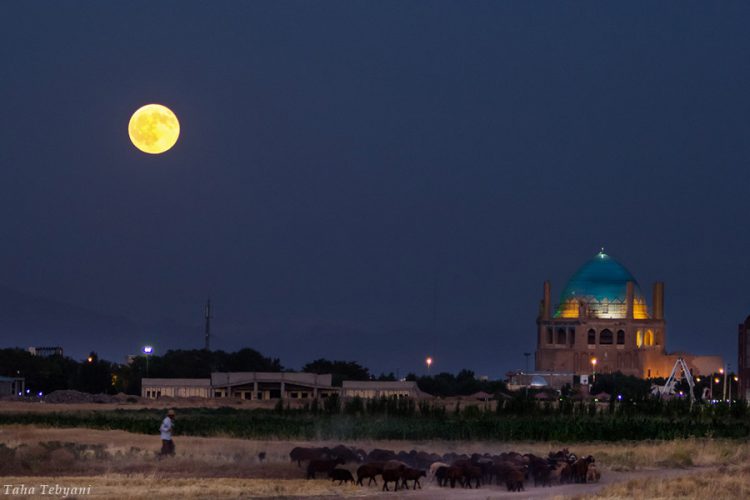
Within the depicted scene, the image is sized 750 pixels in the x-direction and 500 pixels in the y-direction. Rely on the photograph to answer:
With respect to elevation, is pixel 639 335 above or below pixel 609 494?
above

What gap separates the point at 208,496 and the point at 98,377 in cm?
9952

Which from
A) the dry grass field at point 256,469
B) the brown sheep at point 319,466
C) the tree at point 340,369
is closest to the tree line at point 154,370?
the tree at point 340,369

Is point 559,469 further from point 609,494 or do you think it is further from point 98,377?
point 98,377

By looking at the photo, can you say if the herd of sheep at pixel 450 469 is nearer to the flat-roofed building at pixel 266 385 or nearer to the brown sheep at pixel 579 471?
the brown sheep at pixel 579 471

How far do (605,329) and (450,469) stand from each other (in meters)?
137

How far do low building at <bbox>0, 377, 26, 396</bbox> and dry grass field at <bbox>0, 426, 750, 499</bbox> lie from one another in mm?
66968

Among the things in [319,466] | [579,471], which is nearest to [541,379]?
[579,471]

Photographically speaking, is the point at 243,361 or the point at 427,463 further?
the point at 243,361

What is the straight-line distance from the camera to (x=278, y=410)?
259ft

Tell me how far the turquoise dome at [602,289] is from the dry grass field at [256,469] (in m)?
120

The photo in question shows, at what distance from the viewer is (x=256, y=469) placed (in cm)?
4012

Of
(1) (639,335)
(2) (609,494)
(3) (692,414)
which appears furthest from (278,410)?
(1) (639,335)

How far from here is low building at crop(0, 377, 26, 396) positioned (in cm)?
12019

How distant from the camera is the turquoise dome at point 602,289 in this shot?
174 metres
